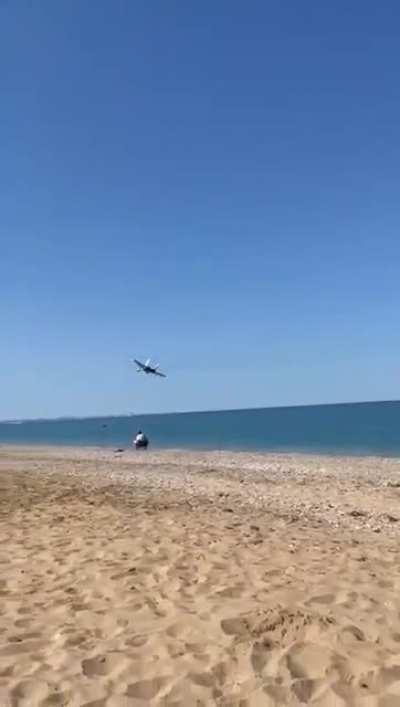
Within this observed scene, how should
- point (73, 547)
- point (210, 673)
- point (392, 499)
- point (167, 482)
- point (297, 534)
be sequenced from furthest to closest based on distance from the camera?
1. point (167, 482)
2. point (392, 499)
3. point (297, 534)
4. point (73, 547)
5. point (210, 673)

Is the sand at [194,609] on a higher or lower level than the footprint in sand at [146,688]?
higher

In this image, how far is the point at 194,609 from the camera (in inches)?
239

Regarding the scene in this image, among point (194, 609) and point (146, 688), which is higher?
point (194, 609)

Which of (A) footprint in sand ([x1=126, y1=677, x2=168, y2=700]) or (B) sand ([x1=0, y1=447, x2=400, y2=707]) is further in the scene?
(B) sand ([x1=0, y1=447, x2=400, y2=707])

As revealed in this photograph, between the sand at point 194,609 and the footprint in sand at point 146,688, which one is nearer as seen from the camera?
the footprint in sand at point 146,688

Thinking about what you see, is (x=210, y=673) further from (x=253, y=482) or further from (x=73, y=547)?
(x=253, y=482)

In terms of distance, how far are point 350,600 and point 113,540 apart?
13.0 ft

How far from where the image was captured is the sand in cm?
452

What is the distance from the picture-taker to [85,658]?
16.3ft

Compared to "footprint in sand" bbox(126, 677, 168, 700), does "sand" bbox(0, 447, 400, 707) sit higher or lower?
A: higher

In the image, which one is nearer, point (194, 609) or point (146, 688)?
point (146, 688)

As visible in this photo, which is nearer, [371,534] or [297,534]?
[297,534]

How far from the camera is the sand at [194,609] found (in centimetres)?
452

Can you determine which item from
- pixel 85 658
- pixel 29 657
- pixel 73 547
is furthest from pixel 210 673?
pixel 73 547
